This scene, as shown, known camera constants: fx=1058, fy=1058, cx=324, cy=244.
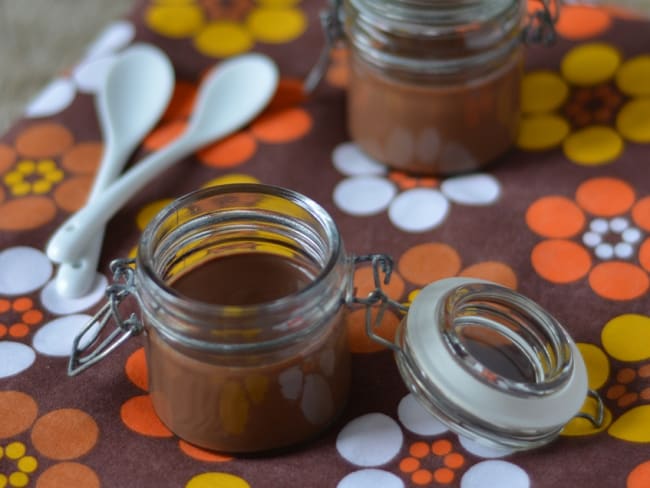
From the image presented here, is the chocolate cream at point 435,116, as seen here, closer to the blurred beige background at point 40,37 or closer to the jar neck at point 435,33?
the jar neck at point 435,33

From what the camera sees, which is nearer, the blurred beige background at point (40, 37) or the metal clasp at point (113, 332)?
the metal clasp at point (113, 332)

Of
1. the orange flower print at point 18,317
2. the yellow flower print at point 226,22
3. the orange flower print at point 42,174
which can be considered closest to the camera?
the orange flower print at point 18,317

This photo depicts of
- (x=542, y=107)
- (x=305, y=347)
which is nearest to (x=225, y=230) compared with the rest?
(x=305, y=347)

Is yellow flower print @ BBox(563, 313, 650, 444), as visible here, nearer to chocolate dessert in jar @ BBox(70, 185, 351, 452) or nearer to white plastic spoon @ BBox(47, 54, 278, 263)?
chocolate dessert in jar @ BBox(70, 185, 351, 452)

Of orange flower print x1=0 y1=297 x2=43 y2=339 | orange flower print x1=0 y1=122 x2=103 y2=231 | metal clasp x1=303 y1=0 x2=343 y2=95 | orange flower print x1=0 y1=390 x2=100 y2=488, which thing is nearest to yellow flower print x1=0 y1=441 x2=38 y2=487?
orange flower print x1=0 y1=390 x2=100 y2=488

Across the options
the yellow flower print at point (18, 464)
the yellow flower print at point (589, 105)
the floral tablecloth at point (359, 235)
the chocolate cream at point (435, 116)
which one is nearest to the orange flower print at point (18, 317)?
the floral tablecloth at point (359, 235)

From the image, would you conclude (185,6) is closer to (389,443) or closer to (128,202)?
(128,202)

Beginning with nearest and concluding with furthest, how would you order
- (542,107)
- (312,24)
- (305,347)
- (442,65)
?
(305,347) < (442,65) < (542,107) < (312,24)
